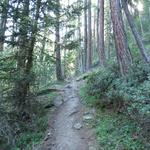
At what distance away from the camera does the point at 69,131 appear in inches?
359

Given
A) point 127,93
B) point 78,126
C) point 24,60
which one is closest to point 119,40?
point 127,93

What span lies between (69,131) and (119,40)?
3808mm

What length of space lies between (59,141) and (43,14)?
486 centimetres

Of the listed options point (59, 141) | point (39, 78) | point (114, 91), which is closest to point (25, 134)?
point (59, 141)

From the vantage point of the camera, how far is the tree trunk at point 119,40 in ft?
33.2

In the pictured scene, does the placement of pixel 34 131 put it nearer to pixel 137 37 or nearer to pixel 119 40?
pixel 119 40

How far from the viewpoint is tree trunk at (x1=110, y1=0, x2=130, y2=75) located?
1013 centimetres

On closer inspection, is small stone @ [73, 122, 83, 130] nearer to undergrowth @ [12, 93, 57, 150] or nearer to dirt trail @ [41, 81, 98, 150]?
dirt trail @ [41, 81, 98, 150]

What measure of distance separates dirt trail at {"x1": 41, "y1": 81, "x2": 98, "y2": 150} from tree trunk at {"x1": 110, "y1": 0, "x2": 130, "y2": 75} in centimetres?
225

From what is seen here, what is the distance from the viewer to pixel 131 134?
761 centimetres

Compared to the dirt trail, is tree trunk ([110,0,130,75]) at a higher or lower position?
higher

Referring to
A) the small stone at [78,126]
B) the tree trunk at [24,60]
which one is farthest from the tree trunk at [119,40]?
the tree trunk at [24,60]

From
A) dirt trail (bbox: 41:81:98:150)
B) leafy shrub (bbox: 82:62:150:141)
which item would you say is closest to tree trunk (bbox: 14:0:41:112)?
dirt trail (bbox: 41:81:98:150)

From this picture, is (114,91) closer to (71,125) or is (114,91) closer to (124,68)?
(124,68)
